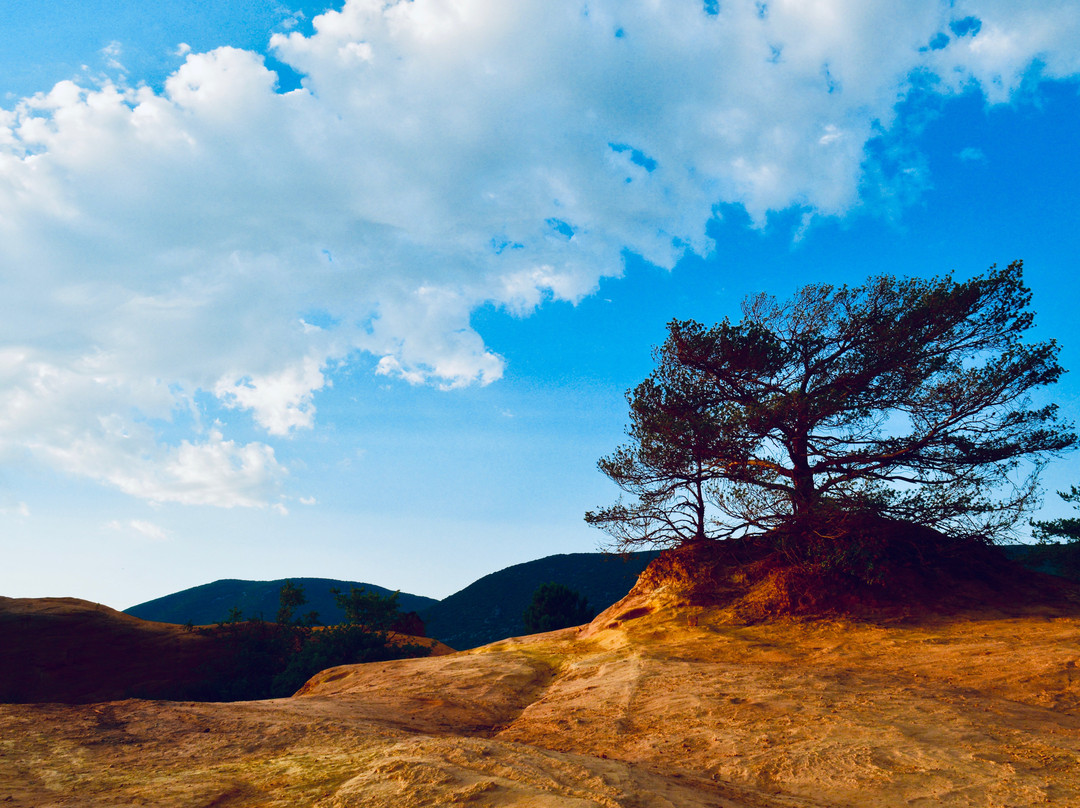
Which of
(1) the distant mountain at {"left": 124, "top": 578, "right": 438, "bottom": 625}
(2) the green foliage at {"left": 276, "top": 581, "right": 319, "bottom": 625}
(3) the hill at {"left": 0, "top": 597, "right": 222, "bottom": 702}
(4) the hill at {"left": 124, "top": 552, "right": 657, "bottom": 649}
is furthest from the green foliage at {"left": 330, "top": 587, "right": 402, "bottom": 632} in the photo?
(1) the distant mountain at {"left": 124, "top": 578, "right": 438, "bottom": 625}

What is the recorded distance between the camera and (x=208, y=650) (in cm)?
2647

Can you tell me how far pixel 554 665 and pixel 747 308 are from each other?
12.4 metres

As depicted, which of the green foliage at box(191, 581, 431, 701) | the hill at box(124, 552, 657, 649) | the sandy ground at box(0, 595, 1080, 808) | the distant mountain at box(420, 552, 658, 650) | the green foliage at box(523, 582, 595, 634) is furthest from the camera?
the hill at box(124, 552, 657, 649)

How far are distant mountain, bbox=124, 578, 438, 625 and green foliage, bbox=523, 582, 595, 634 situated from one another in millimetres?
37124

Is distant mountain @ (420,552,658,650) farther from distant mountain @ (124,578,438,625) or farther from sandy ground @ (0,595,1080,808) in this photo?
sandy ground @ (0,595,1080,808)

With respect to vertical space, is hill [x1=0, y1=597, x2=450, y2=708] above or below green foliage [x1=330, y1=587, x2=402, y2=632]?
below

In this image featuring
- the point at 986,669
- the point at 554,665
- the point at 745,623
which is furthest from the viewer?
the point at 745,623

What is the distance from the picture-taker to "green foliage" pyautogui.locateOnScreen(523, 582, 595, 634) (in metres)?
35.3

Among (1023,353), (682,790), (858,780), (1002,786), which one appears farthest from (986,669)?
(1023,353)

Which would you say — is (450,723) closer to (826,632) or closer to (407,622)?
(826,632)

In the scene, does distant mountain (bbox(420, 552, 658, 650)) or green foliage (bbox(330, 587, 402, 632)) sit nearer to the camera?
green foliage (bbox(330, 587, 402, 632))

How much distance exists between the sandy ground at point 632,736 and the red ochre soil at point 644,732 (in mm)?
32

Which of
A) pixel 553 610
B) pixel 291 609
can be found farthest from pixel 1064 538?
pixel 291 609

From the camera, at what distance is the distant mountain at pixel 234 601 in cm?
7100
